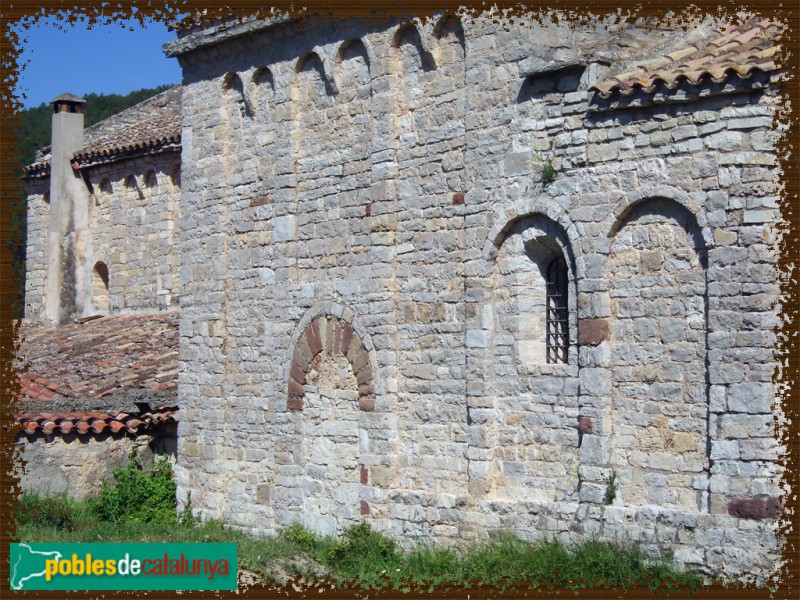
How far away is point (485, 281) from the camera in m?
11.8

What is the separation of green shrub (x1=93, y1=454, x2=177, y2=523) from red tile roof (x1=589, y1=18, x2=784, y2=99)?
8.24 m

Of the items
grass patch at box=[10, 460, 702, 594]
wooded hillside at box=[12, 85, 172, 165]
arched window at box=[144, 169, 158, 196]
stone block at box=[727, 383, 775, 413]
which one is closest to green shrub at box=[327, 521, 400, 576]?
grass patch at box=[10, 460, 702, 594]

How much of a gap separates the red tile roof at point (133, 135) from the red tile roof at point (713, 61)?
410 inches

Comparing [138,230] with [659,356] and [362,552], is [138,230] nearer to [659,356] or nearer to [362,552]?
[362,552]

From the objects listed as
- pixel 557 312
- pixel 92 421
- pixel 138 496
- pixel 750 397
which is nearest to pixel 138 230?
pixel 92 421

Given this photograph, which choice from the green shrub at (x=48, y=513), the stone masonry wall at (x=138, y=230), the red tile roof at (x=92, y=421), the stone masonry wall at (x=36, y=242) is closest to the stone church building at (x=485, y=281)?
the red tile roof at (x=92, y=421)

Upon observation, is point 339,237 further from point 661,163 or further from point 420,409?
point 661,163

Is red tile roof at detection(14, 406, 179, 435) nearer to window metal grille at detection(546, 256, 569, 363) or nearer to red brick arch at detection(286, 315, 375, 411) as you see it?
red brick arch at detection(286, 315, 375, 411)

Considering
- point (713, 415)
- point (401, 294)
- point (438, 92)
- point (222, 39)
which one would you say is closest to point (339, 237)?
point (401, 294)

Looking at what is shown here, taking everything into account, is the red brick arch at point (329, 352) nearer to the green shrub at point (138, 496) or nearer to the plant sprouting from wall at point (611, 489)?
the green shrub at point (138, 496)

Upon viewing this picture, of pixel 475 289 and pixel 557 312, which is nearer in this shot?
pixel 557 312

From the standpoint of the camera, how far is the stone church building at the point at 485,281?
9922mm

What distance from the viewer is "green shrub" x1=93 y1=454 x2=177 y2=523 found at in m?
15.0

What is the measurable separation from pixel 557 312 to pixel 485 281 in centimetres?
81
